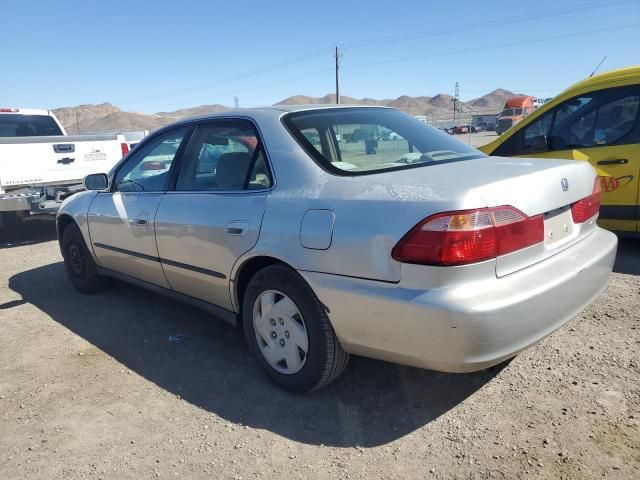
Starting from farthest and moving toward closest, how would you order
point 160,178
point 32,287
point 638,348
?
point 32,287, point 160,178, point 638,348

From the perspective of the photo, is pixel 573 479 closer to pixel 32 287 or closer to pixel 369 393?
pixel 369 393

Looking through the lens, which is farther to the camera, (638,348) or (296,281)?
(638,348)

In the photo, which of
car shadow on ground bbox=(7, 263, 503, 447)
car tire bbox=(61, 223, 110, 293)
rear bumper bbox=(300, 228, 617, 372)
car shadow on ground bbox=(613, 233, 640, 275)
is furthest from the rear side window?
car tire bbox=(61, 223, 110, 293)

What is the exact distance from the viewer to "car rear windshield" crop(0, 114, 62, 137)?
9.29 meters

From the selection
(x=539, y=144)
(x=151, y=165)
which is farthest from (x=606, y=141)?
(x=151, y=165)

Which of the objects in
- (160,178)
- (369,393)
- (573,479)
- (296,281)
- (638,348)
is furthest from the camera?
(160,178)

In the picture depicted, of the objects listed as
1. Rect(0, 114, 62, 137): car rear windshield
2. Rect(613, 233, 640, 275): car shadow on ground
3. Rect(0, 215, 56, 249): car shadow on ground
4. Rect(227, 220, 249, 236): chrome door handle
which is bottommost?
Rect(0, 215, 56, 249): car shadow on ground

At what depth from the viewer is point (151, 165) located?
13.9ft

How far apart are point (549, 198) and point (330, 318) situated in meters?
1.25

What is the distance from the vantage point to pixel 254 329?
317cm

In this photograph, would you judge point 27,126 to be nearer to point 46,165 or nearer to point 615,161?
point 46,165

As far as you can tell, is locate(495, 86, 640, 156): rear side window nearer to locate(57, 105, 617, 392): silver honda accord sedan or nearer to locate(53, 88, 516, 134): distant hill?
locate(57, 105, 617, 392): silver honda accord sedan

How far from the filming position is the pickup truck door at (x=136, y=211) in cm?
390

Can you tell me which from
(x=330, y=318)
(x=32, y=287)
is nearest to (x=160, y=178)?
(x=330, y=318)
